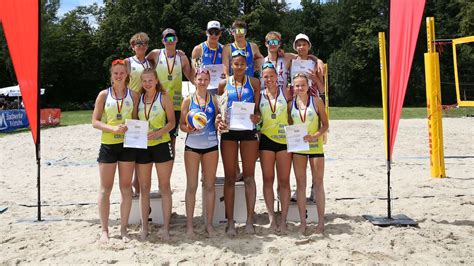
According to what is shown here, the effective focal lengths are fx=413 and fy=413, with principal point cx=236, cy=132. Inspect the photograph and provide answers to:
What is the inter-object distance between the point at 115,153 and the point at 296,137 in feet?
5.97

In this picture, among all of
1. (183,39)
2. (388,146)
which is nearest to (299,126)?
(388,146)

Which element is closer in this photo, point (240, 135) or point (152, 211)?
point (240, 135)

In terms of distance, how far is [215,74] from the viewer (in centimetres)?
470

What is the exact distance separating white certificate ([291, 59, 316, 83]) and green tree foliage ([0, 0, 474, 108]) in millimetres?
34023

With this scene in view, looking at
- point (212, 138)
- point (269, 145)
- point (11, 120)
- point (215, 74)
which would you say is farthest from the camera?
point (11, 120)

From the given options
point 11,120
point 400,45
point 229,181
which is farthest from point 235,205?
point 11,120

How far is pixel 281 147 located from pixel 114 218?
2322mm

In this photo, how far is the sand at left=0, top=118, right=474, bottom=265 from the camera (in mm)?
3779

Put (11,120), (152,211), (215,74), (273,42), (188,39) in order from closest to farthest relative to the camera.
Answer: (273,42)
(215,74)
(152,211)
(11,120)
(188,39)

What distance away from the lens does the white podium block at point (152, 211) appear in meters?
4.79

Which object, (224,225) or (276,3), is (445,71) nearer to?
(276,3)

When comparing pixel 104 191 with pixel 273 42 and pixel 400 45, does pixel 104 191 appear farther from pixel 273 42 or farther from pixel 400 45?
pixel 400 45

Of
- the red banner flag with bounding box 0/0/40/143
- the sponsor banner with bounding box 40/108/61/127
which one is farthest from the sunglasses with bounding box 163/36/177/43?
the sponsor banner with bounding box 40/108/61/127

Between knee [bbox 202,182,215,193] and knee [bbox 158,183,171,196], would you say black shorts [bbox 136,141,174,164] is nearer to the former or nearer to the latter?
knee [bbox 158,183,171,196]
